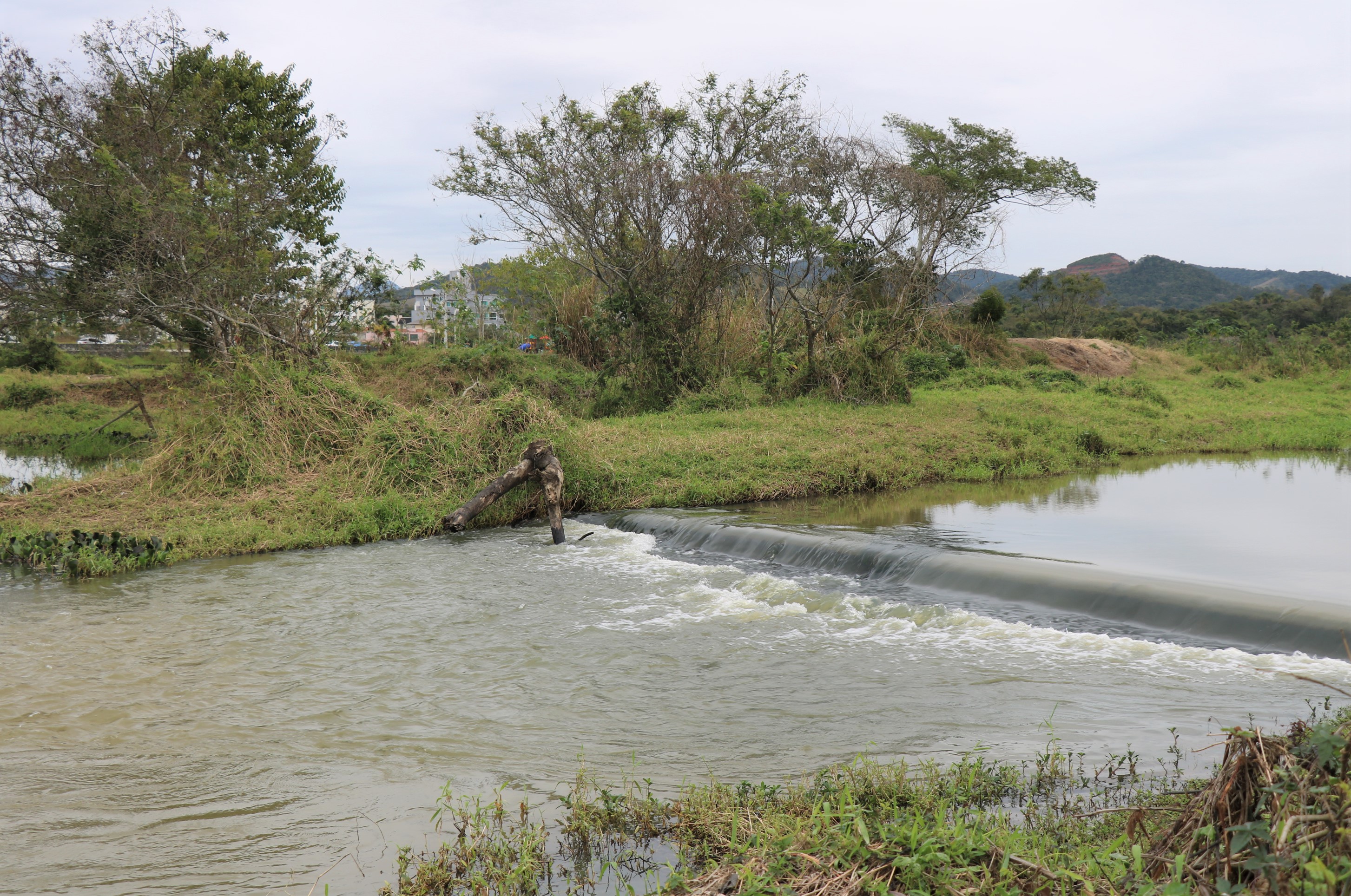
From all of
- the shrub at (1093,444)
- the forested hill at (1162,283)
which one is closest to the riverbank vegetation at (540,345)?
the shrub at (1093,444)

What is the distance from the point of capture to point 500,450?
1016 centimetres

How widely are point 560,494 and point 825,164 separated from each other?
9.50m

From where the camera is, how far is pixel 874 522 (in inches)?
353

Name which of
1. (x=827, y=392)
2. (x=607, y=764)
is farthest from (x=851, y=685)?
(x=827, y=392)

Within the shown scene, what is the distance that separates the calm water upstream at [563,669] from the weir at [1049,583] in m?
0.03

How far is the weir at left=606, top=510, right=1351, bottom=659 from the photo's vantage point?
5.24 meters

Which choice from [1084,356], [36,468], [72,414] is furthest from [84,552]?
[1084,356]

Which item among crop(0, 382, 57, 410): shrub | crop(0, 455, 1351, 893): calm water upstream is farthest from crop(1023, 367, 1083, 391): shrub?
crop(0, 382, 57, 410): shrub

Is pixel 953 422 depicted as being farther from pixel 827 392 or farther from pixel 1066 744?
pixel 1066 744

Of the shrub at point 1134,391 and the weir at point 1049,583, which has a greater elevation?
the shrub at point 1134,391

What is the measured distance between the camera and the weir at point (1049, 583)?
5.24 m

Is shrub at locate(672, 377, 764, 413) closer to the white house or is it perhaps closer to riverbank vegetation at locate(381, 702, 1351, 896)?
the white house

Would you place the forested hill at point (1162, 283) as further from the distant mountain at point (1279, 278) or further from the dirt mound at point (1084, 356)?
the dirt mound at point (1084, 356)

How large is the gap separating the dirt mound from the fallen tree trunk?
16086 millimetres
